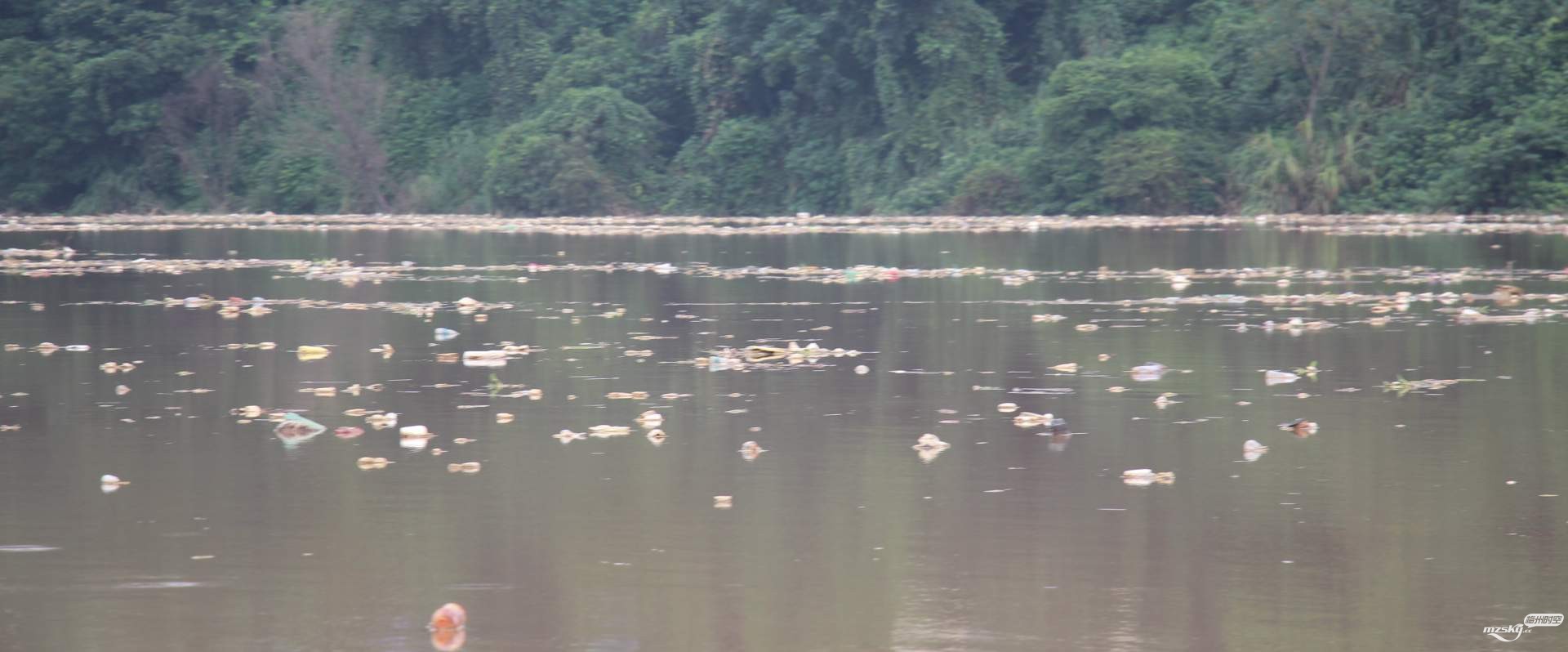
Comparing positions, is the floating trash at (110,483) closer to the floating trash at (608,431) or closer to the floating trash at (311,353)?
the floating trash at (608,431)

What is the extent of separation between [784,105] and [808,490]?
106ft

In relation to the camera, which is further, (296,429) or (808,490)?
(296,429)

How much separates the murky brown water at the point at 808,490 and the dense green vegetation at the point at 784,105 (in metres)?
17.9

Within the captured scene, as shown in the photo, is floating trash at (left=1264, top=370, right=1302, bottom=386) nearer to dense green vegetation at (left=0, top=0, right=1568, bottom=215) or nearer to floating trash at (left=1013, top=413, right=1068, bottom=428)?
floating trash at (left=1013, top=413, right=1068, bottom=428)

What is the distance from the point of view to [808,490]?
648cm

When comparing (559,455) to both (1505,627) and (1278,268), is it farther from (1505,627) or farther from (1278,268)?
(1278,268)

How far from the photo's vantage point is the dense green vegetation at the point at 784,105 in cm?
3027

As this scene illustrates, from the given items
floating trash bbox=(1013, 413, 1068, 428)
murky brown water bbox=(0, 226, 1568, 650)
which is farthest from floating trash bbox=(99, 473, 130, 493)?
floating trash bbox=(1013, 413, 1068, 428)

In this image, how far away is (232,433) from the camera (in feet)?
26.2

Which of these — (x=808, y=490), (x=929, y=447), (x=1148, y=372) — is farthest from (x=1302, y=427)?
(x=808, y=490)

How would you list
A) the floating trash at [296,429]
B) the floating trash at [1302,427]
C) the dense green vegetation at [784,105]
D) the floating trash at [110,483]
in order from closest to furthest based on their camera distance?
the floating trash at [110,483] < the floating trash at [1302,427] < the floating trash at [296,429] < the dense green vegetation at [784,105]

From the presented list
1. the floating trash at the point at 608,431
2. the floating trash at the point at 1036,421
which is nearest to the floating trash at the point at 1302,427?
the floating trash at the point at 1036,421

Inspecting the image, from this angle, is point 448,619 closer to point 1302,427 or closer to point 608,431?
point 608,431

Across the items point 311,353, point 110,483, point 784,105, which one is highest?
point 784,105
